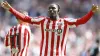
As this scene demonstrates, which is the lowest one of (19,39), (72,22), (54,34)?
(19,39)

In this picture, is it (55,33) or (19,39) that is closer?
(55,33)

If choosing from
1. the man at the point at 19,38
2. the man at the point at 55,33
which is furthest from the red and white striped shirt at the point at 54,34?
the man at the point at 19,38

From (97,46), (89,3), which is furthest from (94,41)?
(89,3)

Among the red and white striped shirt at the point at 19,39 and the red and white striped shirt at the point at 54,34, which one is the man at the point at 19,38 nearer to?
the red and white striped shirt at the point at 19,39

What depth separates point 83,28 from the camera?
1276 cm

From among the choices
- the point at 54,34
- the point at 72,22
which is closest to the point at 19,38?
the point at 54,34

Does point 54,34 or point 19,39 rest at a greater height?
point 54,34

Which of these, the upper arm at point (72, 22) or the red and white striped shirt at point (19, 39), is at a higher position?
the upper arm at point (72, 22)

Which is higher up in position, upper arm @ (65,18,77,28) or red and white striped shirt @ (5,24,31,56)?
upper arm @ (65,18,77,28)

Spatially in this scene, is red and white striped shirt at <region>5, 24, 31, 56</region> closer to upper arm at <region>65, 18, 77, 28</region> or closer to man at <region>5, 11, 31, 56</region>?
man at <region>5, 11, 31, 56</region>

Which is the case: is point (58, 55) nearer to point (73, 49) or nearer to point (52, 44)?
point (52, 44)

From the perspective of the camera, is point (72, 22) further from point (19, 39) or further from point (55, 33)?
point (19, 39)

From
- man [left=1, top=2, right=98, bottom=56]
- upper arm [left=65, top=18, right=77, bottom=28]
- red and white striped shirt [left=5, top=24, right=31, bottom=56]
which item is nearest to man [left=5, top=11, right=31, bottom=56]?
red and white striped shirt [left=5, top=24, right=31, bottom=56]

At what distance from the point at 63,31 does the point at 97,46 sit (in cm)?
567
